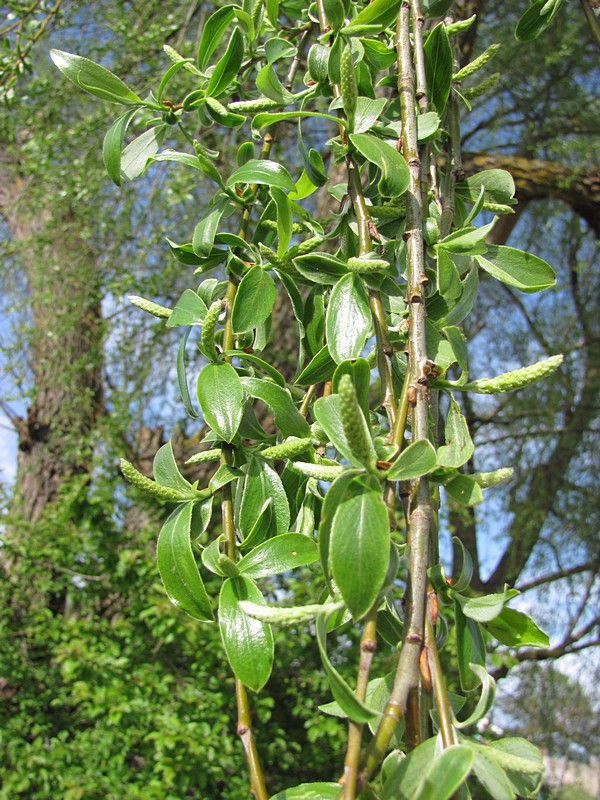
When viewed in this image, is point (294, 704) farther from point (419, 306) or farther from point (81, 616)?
point (419, 306)

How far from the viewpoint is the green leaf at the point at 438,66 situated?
497 millimetres

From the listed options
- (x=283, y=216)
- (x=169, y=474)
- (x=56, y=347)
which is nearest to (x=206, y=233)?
(x=283, y=216)

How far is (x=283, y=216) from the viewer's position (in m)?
0.47

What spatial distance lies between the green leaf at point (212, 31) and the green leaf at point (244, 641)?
1.24ft

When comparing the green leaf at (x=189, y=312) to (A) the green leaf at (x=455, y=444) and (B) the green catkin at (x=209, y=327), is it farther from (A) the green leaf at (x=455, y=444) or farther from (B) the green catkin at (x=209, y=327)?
(A) the green leaf at (x=455, y=444)

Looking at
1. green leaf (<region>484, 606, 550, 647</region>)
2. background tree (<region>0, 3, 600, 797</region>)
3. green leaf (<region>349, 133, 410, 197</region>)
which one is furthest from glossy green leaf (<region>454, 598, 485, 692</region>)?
background tree (<region>0, 3, 600, 797</region>)

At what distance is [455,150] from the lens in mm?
559

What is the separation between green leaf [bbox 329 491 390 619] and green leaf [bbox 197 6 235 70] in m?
0.38

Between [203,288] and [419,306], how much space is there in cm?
20

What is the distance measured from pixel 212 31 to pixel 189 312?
22 centimetres

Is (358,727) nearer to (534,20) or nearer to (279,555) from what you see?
(279,555)

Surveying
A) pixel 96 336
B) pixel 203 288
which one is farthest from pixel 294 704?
pixel 203 288

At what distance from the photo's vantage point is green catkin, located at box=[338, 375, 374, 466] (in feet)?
0.91

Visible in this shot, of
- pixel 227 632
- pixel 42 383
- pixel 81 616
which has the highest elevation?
pixel 42 383
